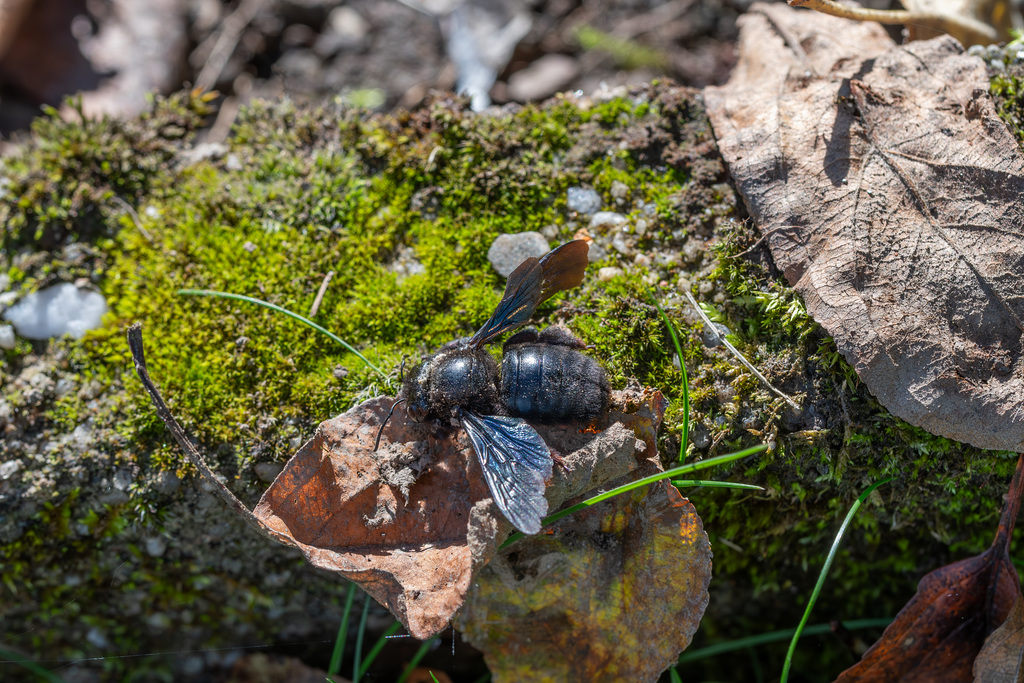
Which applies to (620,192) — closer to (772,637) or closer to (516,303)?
(516,303)

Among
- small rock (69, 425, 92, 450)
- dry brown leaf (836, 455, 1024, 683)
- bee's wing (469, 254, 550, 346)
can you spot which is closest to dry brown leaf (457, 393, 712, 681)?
bee's wing (469, 254, 550, 346)

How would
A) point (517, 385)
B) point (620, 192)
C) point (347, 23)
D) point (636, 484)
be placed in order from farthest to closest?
1. point (347, 23)
2. point (620, 192)
3. point (517, 385)
4. point (636, 484)

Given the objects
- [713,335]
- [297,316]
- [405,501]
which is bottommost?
[405,501]

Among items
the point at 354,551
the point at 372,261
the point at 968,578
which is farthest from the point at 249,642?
the point at 968,578

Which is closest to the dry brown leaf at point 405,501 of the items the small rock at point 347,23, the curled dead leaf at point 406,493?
the curled dead leaf at point 406,493

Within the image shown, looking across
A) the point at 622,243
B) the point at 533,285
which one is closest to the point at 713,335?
the point at 622,243

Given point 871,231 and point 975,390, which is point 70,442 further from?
point 975,390
